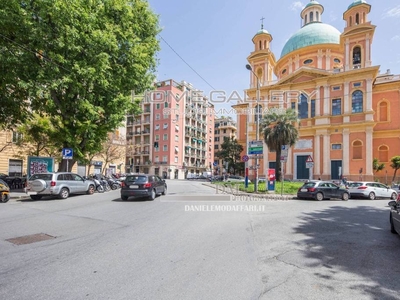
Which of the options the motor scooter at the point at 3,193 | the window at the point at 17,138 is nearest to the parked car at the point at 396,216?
the motor scooter at the point at 3,193

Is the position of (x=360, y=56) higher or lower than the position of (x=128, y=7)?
higher

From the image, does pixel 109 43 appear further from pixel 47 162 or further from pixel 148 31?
pixel 47 162

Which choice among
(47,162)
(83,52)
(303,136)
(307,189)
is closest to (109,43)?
(83,52)

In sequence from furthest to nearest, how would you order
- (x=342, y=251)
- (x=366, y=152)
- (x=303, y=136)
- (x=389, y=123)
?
(x=303, y=136)
(x=389, y=123)
(x=366, y=152)
(x=342, y=251)

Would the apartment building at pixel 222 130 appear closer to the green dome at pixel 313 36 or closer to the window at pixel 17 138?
the green dome at pixel 313 36

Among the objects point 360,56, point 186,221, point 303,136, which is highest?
point 360,56

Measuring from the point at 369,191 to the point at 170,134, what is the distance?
51407 millimetres

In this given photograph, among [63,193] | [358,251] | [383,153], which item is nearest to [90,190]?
[63,193]

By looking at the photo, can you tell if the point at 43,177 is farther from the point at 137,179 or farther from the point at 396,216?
the point at 396,216

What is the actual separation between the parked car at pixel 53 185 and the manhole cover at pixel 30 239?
775cm

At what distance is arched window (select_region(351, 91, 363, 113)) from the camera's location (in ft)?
122

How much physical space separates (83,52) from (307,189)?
16.4 meters

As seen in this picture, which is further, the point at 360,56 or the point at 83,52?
the point at 360,56

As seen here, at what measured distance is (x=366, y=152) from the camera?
1403 inches
